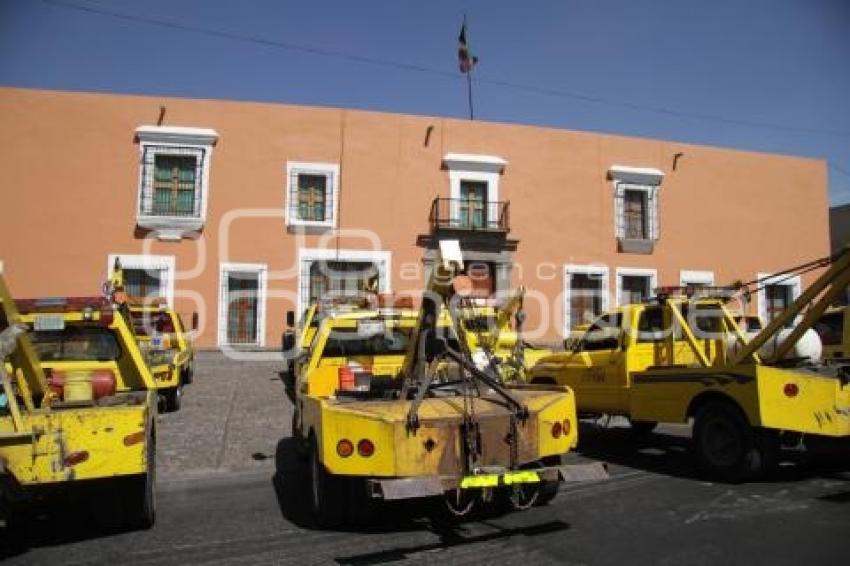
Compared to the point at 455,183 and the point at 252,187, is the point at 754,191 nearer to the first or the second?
the point at 455,183

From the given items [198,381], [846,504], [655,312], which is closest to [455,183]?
[198,381]

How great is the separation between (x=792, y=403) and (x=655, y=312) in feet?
8.49

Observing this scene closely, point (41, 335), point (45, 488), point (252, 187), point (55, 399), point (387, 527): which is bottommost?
point (387, 527)

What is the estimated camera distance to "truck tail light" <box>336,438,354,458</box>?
5.36 m

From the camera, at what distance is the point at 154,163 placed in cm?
2136

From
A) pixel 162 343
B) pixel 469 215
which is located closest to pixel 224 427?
pixel 162 343

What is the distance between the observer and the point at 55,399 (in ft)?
21.0

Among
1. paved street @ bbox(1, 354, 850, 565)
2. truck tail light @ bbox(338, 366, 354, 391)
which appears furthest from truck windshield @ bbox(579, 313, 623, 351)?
truck tail light @ bbox(338, 366, 354, 391)

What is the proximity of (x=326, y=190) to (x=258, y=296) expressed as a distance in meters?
3.86

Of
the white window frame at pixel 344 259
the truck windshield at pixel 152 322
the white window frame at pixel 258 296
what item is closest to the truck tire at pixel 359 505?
the truck windshield at pixel 152 322

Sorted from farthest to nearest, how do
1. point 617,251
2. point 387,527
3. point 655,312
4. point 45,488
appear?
point 617,251, point 655,312, point 387,527, point 45,488

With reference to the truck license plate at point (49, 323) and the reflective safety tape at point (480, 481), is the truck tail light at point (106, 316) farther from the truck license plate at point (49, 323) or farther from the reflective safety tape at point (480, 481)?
the reflective safety tape at point (480, 481)

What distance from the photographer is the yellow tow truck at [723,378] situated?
717 cm

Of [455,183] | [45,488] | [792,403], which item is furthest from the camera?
[455,183]
